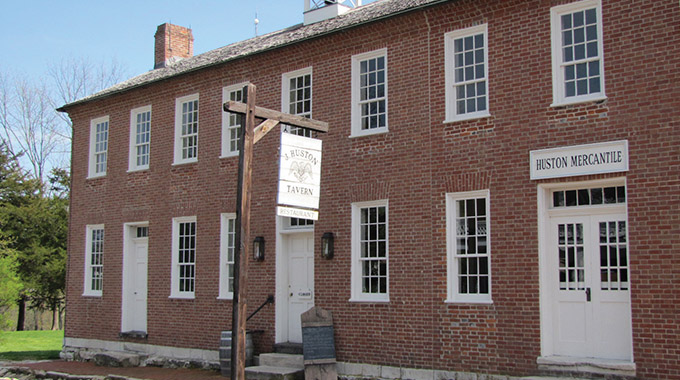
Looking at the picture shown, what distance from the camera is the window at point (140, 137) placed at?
62.2 feet

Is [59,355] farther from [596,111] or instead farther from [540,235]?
[596,111]

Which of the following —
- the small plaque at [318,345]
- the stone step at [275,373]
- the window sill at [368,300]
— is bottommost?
the stone step at [275,373]

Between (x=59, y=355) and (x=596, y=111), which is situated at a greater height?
(x=596, y=111)

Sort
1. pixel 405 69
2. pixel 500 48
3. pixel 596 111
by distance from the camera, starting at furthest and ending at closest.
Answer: pixel 405 69
pixel 500 48
pixel 596 111

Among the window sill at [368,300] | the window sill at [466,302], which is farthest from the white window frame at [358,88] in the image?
the window sill at [466,302]

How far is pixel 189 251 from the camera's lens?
17.3 metres

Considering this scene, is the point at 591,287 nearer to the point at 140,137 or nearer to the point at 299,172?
the point at 299,172

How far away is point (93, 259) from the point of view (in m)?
20.0

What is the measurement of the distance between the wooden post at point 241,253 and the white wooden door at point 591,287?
477cm

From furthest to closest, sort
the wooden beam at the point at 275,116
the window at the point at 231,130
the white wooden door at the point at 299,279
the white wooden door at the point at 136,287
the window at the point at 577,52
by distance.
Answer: the white wooden door at the point at 136,287 < the window at the point at 231,130 < the white wooden door at the point at 299,279 < the window at the point at 577,52 < the wooden beam at the point at 275,116

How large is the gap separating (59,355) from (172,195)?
6.26 meters

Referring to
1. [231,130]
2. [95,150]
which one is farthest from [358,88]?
[95,150]

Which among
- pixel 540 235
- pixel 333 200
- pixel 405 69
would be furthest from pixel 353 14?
pixel 540 235

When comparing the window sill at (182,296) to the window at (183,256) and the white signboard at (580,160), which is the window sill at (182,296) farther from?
the white signboard at (580,160)
